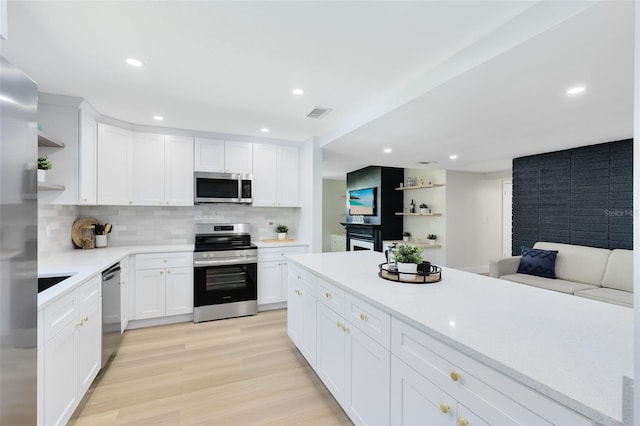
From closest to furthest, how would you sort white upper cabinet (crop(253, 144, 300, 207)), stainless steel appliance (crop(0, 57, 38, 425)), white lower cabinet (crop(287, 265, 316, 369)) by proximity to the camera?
stainless steel appliance (crop(0, 57, 38, 425)) → white lower cabinet (crop(287, 265, 316, 369)) → white upper cabinet (crop(253, 144, 300, 207))

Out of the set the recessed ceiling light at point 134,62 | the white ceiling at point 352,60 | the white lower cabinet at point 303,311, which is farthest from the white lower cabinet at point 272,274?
the recessed ceiling light at point 134,62

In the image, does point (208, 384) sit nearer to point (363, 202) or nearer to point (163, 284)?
point (163, 284)

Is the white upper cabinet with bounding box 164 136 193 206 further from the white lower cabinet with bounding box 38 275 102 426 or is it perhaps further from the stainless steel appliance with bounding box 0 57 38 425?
the stainless steel appliance with bounding box 0 57 38 425

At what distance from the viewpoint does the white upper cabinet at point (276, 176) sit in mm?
4242

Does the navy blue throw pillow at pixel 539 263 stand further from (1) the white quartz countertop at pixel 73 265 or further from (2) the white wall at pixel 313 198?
(1) the white quartz countertop at pixel 73 265

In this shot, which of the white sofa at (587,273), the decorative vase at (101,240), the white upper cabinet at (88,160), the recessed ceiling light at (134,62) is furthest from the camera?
the decorative vase at (101,240)

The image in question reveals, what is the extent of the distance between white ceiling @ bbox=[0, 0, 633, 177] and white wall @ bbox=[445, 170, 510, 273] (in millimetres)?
3034

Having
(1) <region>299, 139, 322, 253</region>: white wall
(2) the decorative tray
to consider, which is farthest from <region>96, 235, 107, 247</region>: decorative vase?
(2) the decorative tray

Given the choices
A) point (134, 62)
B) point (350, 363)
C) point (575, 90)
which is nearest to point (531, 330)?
point (350, 363)

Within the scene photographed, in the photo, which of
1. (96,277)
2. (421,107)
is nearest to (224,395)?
(96,277)

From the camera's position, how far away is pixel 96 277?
7.56 feet

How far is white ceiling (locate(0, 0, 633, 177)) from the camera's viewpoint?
1.55m

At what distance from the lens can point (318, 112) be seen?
312 cm

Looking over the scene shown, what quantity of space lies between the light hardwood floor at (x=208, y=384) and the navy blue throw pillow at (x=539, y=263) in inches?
139
